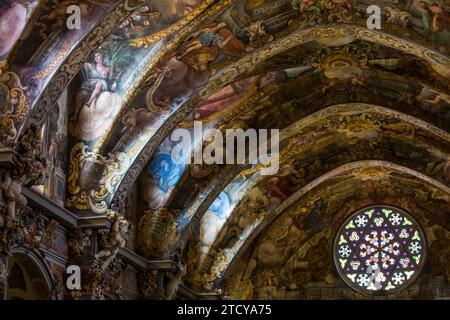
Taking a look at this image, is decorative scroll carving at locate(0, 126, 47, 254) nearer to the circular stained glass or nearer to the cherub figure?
the cherub figure

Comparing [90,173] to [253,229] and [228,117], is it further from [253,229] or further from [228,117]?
[253,229]

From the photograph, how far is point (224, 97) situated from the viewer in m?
21.2

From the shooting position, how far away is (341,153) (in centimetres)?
2686

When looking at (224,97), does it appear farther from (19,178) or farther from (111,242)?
(19,178)

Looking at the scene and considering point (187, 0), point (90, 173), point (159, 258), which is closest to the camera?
point (187, 0)

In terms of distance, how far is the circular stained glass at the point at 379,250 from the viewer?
1137 inches

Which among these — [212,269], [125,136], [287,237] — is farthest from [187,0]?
[287,237]

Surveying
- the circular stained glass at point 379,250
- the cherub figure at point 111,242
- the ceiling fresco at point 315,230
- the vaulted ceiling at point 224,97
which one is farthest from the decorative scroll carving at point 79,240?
the circular stained glass at point 379,250

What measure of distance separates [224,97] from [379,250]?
10490mm

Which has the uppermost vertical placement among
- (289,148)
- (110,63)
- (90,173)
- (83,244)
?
(289,148)

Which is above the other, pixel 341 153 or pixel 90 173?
pixel 341 153

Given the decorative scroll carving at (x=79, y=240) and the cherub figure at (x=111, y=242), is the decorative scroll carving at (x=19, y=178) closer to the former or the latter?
the decorative scroll carving at (x=79, y=240)

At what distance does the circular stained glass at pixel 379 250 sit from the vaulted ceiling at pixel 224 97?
1.74m

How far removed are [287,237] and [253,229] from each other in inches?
99.1
